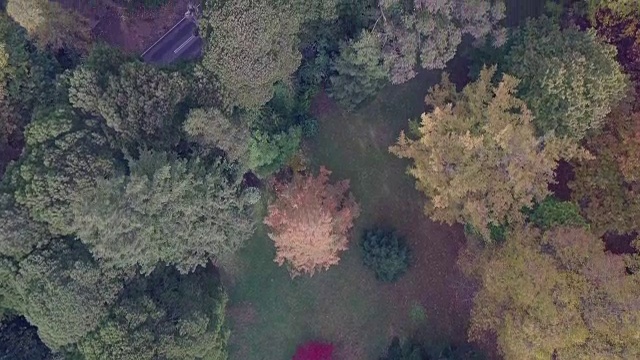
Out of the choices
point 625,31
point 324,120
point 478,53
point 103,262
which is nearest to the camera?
point 103,262

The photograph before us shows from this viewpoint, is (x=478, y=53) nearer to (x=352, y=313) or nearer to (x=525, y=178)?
(x=525, y=178)

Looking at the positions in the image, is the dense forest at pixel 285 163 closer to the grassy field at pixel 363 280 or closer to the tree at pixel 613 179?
the tree at pixel 613 179

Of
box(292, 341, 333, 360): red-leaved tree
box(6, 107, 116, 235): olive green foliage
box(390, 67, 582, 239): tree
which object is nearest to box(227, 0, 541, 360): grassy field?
box(292, 341, 333, 360): red-leaved tree

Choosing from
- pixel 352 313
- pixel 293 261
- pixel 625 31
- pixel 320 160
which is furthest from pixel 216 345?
pixel 625 31

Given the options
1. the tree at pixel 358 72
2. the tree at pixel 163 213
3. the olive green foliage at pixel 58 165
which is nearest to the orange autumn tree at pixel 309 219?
the tree at pixel 163 213

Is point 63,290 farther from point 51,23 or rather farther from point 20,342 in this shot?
point 51,23
